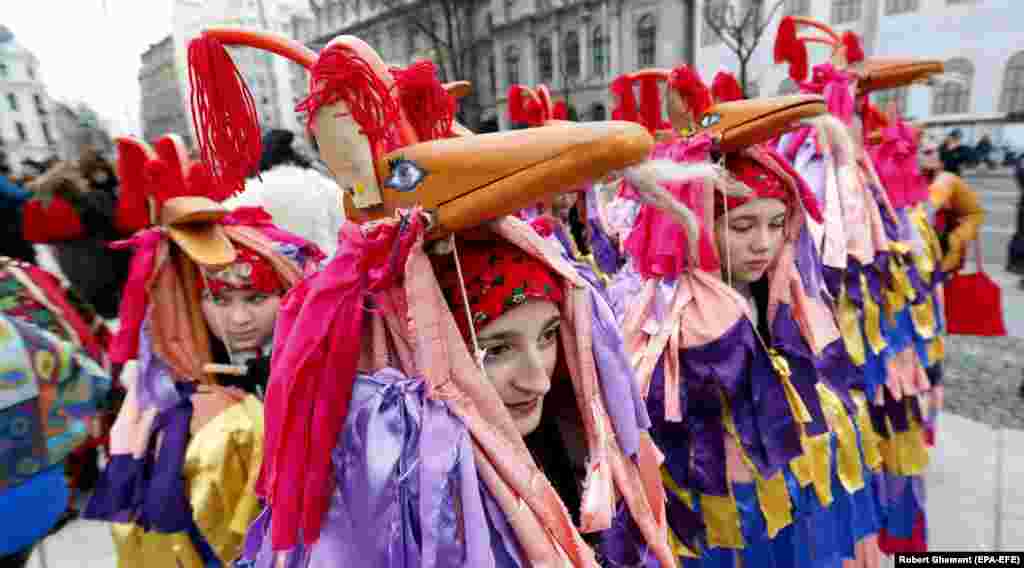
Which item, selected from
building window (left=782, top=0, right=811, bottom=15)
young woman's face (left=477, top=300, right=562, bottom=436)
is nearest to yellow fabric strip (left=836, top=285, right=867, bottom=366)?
young woman's face (left=477, top=300, right=562, bottom=436)

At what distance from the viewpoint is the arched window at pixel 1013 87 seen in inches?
480

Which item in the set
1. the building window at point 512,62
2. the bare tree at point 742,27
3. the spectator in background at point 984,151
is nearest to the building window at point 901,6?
the bare tree at point 742,27

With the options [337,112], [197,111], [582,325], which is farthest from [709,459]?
[197,111]

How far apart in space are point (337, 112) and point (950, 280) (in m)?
4.75

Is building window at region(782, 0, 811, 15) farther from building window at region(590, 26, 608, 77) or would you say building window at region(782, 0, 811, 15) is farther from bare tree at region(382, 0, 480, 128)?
bare tree at region(382, 0, 480, 128)

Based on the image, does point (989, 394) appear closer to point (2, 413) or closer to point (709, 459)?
point (709, 459)

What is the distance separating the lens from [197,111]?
916mm

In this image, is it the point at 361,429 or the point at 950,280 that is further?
the point at 950,280

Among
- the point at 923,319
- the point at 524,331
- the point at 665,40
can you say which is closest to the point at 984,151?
the point at 665,40

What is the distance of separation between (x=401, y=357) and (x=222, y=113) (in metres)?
0.51

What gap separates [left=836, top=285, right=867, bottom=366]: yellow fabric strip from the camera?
2129 millimetres

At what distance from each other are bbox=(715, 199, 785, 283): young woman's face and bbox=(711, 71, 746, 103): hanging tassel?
0.52 metres

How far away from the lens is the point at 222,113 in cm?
90

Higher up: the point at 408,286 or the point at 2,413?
the point at 408,286
